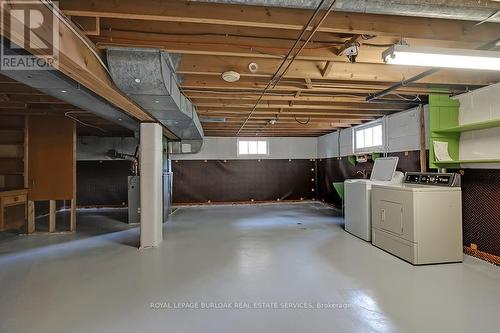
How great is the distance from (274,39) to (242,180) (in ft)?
20.3

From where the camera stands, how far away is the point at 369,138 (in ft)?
19.6

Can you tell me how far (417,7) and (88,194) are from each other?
328 inches

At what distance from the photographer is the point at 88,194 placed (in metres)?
7.51

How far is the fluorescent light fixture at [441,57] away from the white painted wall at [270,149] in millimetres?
6377

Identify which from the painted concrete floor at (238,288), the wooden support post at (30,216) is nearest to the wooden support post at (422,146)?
the painted concrete floor at (238,288)

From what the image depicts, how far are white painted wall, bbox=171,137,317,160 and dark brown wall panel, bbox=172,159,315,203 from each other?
0.16m

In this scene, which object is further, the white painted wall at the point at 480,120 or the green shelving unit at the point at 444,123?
the green shelving unit at the point at 444,123

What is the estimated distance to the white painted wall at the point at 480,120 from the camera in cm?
315

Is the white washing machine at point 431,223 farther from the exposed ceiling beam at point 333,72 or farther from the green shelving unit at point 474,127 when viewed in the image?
the exposed ceiling beam at point 333,72

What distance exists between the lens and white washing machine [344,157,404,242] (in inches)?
162

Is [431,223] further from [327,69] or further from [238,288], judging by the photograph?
[238,288]

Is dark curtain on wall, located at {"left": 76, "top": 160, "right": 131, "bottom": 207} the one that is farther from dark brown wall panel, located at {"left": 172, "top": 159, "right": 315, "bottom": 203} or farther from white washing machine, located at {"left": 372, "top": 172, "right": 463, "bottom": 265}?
white washing machine, located at {"left": 372, "top": 172, "right": 463, "bottom": 265}

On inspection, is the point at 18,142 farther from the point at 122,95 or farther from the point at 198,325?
the point at 198,325

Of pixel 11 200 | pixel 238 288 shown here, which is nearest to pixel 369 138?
pixel 238 288
